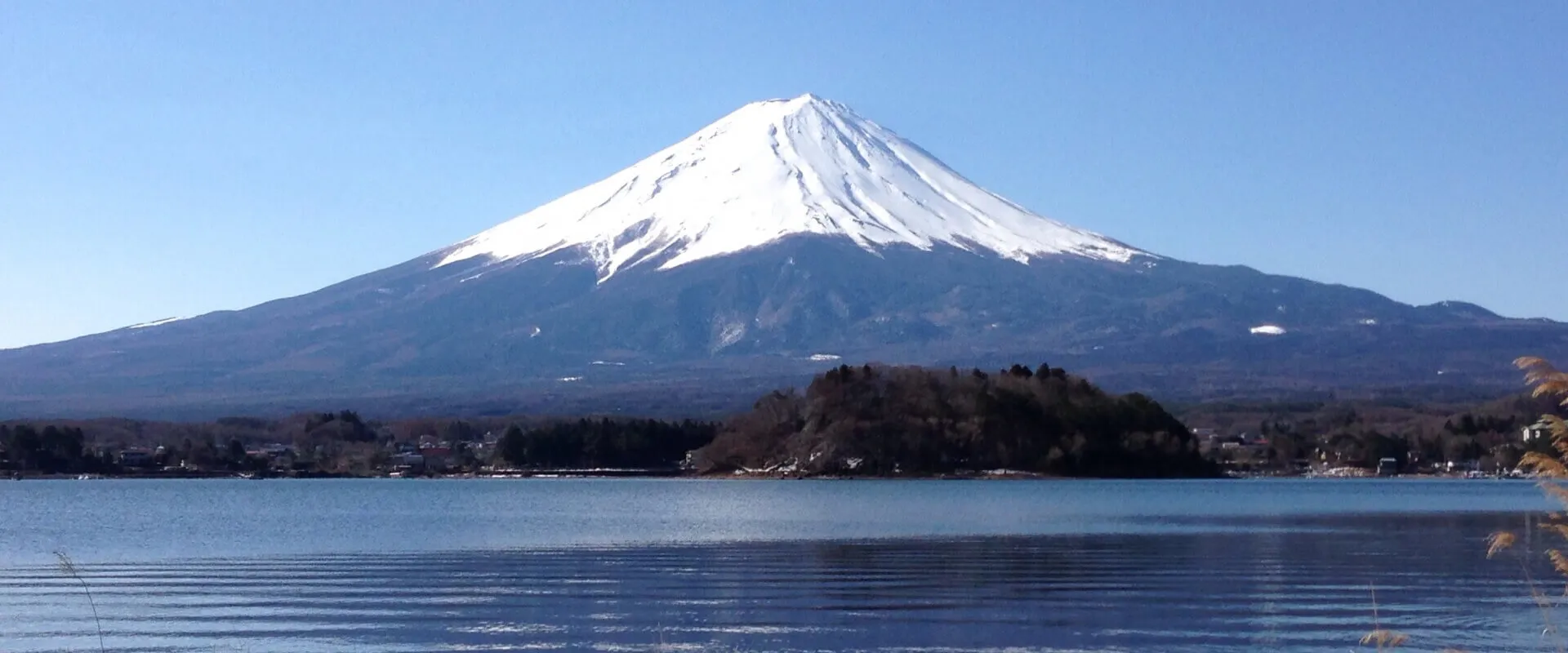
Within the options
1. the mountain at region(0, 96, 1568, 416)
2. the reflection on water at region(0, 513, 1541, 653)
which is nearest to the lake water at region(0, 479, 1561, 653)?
the reflection on water at region(0, 513, 1541, 653)

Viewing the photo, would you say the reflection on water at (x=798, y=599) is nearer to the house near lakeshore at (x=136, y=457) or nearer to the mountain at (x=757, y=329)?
the house near lakeshore at (x=136, y=457)

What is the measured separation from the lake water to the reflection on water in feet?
0.23

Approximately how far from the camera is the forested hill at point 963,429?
270 ft

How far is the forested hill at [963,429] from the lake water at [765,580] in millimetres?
30817

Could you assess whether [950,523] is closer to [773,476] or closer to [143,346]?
[773,476]

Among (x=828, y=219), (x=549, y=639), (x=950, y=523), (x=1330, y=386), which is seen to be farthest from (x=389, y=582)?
(x=828, y=219)

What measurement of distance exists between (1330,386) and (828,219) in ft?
191

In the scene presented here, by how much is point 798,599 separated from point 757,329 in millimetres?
158904

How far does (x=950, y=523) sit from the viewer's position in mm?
42188

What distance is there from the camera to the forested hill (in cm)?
8219

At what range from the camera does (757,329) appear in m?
181

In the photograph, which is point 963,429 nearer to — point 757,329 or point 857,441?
point 857,441

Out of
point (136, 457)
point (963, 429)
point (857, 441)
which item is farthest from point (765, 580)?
point (136, 457)

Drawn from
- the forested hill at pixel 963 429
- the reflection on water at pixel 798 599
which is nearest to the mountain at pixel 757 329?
the forested hill at pixel 963 429
